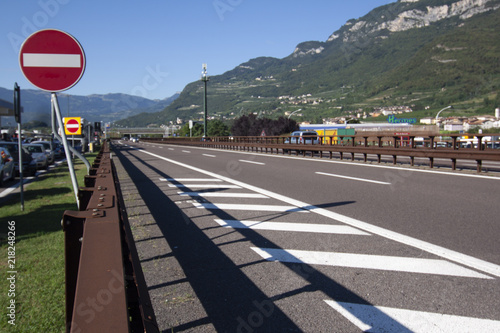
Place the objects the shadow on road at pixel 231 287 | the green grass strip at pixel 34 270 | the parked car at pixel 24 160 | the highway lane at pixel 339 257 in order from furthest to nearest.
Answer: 1. the parked car at pixel 24 160
2. the green grass strip at pixel 34 270
3. the highway lane at pixel 339 257
4. the shadow on road at pixel 231 287

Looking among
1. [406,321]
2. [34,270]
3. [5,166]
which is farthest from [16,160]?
[406,321]

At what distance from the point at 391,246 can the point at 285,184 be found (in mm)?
6398

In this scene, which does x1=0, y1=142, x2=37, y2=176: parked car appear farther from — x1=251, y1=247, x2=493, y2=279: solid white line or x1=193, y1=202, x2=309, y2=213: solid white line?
x1=251, y1=247, x2=493, y2=279: solid white line

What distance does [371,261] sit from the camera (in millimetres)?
4652

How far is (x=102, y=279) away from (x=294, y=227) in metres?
4.90

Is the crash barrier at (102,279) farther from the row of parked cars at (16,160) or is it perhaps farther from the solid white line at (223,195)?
the row of parked cars at (16,160)

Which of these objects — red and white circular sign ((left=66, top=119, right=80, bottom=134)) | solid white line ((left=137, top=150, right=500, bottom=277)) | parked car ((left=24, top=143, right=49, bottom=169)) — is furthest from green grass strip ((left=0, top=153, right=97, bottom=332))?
parked car ((left=24, top=143, right=49, bottom=169))

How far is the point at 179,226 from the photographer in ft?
21.8

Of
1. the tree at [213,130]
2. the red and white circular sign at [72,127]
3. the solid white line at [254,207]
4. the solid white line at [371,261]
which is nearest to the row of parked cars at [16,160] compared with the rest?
the red and white circular sign at [72,127]

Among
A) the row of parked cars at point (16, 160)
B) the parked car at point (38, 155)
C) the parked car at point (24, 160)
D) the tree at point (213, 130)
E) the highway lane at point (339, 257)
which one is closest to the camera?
the highway lane at point (339, 257)

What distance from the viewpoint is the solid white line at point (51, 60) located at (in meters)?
4.30

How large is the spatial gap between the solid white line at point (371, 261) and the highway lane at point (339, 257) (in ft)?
0.04

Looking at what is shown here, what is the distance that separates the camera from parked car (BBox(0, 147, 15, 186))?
→ 14.9 m

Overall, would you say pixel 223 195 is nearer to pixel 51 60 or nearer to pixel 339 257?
pixel 339 257
